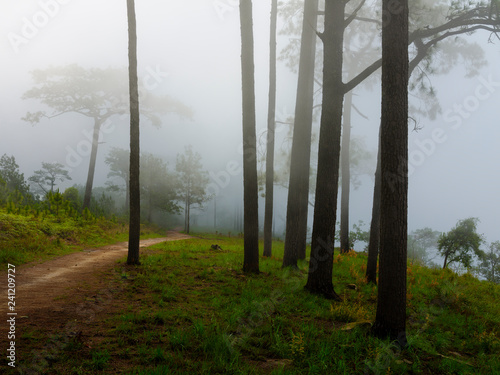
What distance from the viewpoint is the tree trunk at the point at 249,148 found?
26.8 ft

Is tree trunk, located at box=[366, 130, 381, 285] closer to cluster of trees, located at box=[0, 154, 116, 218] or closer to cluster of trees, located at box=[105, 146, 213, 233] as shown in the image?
cluster of trees, located at box=[0, 154, 116, 218]

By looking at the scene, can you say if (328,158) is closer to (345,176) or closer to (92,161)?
(345,176)

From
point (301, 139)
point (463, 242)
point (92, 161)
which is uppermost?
point (92, 161)

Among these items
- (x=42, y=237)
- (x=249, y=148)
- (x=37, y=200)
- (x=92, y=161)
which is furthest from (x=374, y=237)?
(x=92, y=161)

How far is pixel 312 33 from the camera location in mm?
9688

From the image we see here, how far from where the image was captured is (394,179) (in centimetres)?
437

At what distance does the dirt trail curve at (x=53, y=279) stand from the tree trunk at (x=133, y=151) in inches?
33.3

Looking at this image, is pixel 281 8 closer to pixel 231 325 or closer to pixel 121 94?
pixel 231 325

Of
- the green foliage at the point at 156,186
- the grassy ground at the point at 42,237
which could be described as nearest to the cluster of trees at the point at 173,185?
the green foliage at the point at 156,186

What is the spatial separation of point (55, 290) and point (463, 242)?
18938 mm

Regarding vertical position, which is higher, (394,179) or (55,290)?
(394,179)

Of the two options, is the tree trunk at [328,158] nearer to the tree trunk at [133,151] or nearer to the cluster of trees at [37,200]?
the tree trunk at [133,151]

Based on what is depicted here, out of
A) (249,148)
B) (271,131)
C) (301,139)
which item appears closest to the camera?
(249,148)

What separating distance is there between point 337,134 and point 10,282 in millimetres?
7418
